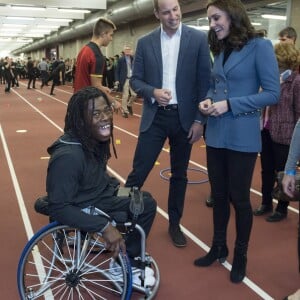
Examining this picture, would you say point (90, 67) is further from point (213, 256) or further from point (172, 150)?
point (213, 256)

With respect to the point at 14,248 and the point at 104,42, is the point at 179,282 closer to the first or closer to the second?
the point at 14,248

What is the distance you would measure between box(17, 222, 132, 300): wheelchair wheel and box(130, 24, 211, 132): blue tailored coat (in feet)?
3.07

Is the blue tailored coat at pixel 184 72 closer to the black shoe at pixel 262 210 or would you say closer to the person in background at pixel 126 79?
the black shoe at pixel 262 210

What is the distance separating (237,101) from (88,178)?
0.86m

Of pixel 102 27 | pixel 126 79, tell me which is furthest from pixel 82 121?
pixel 126 79

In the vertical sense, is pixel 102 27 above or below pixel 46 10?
below

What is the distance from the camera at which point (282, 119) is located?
3.08m

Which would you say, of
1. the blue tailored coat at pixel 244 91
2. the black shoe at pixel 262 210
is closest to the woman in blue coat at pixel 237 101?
the blue tailored coat at pixel 244 91

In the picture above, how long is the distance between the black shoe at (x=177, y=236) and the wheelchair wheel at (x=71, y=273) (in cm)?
53

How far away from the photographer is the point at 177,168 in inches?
109

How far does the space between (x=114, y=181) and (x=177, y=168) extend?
0.65 m

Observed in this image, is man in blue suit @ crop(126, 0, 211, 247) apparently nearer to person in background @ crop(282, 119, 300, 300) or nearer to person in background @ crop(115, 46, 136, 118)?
person in background @ crop(282, 119, 300, 300)

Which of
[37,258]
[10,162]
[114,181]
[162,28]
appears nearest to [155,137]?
[114,181]

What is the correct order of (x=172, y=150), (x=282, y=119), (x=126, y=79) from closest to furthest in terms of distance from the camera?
(x=172, y=150) < (x=282, y=119) < (x=126, y=79)
